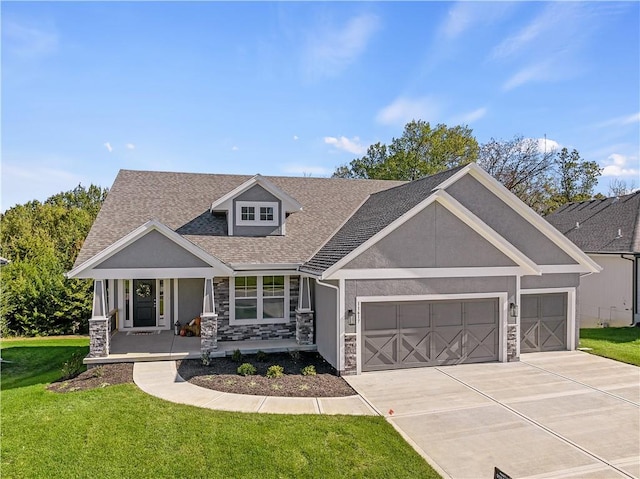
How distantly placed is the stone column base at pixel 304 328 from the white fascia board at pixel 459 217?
294 cm

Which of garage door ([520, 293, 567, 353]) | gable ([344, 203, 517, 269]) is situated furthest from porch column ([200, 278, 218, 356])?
garage door ([520, 293, 567, 353])

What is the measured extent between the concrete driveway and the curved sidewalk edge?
634 millimetres

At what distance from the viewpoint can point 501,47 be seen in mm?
14469

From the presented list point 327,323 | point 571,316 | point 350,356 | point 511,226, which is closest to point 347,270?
point 327,323

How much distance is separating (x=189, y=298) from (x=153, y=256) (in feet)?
12.6

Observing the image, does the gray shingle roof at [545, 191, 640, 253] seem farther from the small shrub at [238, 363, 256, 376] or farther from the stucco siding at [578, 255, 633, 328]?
the small shrub at [238, 363, 256, 376]

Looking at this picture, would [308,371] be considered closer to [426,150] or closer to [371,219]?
[371,219]

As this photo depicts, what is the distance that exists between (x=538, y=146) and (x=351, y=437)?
3685 cm

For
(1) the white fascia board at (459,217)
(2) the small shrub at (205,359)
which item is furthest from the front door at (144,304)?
(1) the white fascia board at (459,217)

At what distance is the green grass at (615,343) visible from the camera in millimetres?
13109

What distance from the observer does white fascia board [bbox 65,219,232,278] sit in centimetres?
1165

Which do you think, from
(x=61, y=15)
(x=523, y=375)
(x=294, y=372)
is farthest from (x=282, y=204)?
(x=523, y=375)

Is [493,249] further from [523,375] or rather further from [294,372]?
[294,372]

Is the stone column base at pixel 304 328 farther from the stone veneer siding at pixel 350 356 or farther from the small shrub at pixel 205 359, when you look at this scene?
the small shrub at pixel 205 359
